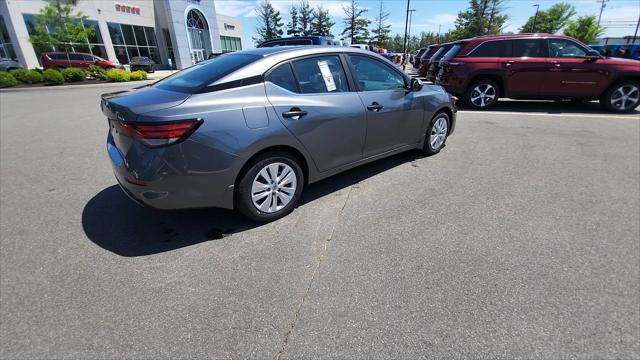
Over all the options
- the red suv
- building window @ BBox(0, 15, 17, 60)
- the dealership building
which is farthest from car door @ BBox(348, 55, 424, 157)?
building window @ BBox(0, 15, 17, 60)

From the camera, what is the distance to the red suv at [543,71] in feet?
25.8

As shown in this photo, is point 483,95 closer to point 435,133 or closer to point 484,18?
point 435,133

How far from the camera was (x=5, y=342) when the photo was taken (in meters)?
1.91

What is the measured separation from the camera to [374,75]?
12.6 ft

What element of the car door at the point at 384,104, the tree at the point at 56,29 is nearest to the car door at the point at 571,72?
the car door at the point at 384,104

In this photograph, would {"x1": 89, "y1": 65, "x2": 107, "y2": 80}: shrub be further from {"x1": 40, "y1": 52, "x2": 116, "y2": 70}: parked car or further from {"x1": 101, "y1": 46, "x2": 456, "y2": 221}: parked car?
{"x1": 101, "y1": 46, "x2": 456, "y2": 221}: parked car

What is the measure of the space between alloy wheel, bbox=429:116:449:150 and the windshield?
9.80 ft

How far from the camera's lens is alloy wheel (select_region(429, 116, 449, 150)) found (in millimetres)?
4831

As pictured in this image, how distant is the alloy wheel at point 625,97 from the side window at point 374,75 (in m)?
7.72

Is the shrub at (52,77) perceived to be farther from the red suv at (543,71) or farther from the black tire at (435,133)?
the black tire at (435,133)

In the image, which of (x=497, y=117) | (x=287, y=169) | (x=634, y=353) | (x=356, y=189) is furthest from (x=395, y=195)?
(x=497, y=117)

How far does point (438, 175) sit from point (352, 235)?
197 centimetres

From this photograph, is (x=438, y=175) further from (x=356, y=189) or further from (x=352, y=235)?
(x=352, y=235)

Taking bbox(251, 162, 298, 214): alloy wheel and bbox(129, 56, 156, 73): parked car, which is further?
bbox(129, 56, 156, 73): parked car
